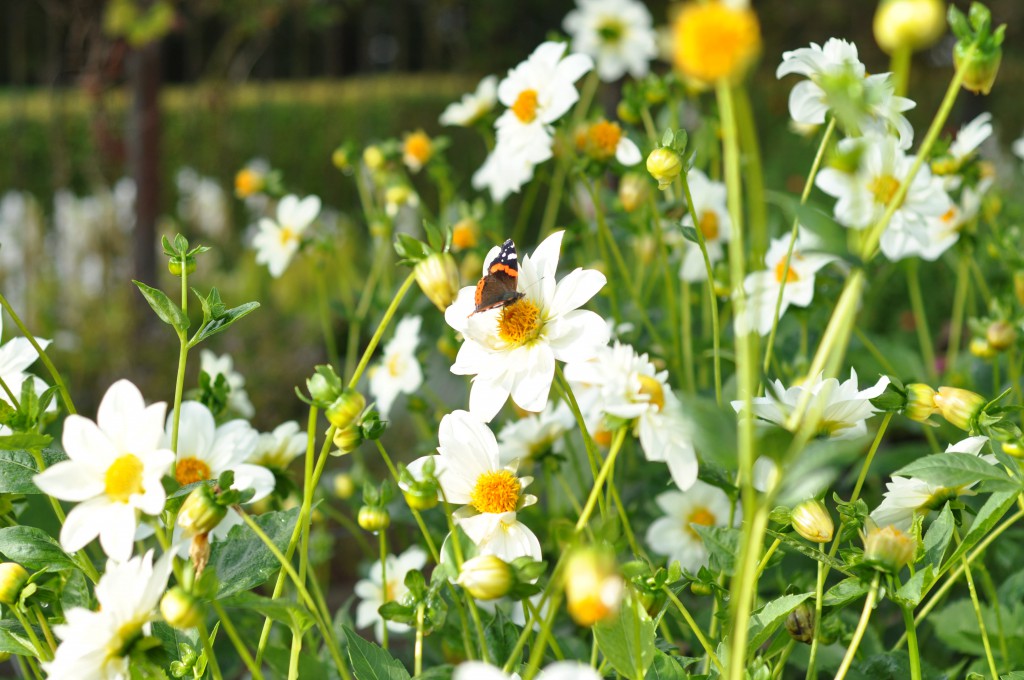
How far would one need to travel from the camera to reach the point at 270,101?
4441 millimetres

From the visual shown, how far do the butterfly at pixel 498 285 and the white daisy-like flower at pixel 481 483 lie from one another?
0.06m

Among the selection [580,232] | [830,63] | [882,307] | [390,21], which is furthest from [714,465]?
[390,21]

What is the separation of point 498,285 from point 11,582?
28 centimetres

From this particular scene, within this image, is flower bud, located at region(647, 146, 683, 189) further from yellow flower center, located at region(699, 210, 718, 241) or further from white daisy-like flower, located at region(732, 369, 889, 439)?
yellow flower center, located at region(699, 210, 718, 241)

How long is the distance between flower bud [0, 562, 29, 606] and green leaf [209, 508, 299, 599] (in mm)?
92

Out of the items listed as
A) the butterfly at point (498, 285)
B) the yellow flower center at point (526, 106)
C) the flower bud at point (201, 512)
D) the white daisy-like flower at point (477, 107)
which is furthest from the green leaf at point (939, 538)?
the white daisy-like flower at point (477, 107)

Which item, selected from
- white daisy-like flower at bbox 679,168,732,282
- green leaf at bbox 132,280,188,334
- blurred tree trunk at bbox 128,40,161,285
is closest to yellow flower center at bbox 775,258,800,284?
white daisy-like flower at bbox 679,168,732,282

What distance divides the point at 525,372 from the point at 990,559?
60 cm

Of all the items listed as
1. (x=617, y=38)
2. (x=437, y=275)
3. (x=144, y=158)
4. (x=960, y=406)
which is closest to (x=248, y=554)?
(x=437, y=275)

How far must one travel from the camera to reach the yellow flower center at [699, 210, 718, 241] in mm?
1001

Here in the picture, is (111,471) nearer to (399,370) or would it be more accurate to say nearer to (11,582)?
(11,582)

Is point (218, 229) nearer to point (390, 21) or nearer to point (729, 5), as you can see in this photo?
point (390, 21)

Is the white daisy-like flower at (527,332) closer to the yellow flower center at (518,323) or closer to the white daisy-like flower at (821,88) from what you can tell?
the yellow flower center at (518,323)

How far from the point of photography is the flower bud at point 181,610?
1.33 feet
